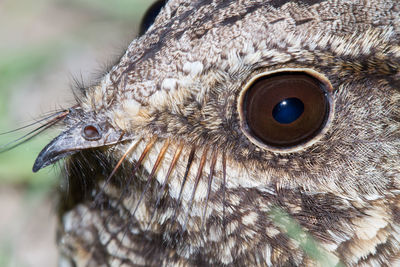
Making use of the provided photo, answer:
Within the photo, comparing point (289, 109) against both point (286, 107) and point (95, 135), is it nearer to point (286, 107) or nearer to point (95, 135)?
point (286, 107)

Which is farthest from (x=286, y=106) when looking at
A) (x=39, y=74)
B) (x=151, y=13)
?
(x=39, y=74)

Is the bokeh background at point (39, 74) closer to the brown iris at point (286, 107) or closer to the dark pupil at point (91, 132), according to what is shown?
the dark pupil at point (91, 132)

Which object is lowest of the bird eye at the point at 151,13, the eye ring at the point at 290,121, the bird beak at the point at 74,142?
the bird beak at the point at 74,142

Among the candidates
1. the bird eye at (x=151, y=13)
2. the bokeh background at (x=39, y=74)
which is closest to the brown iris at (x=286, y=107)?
the bird eye at (x=151, y=13)

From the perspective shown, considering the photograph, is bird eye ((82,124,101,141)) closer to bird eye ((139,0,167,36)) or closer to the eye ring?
the eye ring

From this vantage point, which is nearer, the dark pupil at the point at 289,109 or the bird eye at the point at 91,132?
the dark pupil at the point at 289,109

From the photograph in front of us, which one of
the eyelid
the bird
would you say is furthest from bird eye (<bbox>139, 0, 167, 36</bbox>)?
the eyelid

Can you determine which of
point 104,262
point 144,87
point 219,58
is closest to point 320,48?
point 219,58
